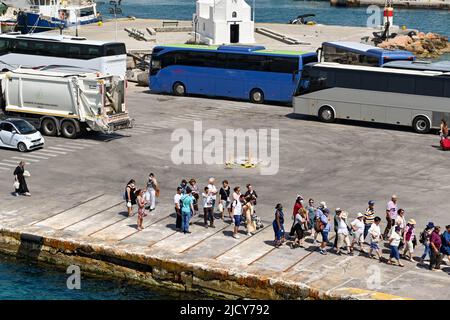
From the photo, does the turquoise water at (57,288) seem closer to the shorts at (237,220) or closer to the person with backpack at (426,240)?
the shorts at (237,220)

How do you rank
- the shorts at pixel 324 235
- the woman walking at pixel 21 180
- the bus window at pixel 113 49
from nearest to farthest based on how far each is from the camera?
the shorts at pixel 324 235, the woman walking at pixel 21 180, the bus window at pixel 113 49

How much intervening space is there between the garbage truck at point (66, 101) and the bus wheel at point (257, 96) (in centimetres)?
1247

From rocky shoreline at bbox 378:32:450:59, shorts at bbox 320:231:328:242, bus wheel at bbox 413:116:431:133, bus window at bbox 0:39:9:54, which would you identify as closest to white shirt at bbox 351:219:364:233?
shorts at bbox 320:231:328:242

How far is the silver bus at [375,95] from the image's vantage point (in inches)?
1971

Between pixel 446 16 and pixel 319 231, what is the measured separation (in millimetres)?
125179

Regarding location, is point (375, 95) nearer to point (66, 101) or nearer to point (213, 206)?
point (66, 101)

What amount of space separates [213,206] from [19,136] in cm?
1474

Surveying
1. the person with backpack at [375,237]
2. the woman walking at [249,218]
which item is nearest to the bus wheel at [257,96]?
the woman walking at [249,218]

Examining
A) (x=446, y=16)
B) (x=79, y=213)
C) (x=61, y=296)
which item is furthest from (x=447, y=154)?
(x=446, y=16)

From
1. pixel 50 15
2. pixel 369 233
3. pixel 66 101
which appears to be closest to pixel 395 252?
pixel 369 233

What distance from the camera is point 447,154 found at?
45.7 meters

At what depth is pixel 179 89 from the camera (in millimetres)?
61719

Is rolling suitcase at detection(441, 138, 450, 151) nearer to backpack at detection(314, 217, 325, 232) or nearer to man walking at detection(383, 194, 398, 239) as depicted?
man walking at detection(383, 194, 398, 239)

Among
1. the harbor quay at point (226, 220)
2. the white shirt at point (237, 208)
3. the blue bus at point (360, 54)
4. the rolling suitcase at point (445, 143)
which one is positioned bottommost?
the harbor quay at point (226, 220)
